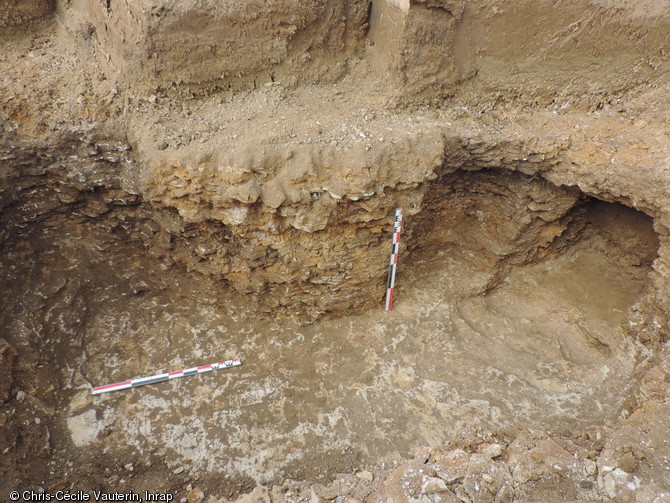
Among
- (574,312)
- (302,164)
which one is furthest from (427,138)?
(574,312)

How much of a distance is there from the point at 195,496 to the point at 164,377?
41.4 inches

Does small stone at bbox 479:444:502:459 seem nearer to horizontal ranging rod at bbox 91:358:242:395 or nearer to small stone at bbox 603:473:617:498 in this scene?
small stone at bbox 603:473:617:498

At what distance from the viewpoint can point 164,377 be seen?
3691 mm

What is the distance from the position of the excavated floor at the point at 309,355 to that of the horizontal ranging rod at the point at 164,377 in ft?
0.21

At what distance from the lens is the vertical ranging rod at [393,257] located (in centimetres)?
364

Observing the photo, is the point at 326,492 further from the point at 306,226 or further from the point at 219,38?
the point at 219,38

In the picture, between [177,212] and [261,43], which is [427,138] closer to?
[261,43]

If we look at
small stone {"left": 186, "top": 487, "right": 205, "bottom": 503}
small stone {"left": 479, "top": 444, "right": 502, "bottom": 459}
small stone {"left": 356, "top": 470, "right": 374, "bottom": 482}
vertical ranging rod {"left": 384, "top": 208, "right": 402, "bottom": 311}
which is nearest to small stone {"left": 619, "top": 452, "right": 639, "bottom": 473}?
small stone {"left": 479, "top": 444, "right": 502, "bottom": 459}

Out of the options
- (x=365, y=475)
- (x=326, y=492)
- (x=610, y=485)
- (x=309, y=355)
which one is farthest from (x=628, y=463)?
(x=309, y=355)

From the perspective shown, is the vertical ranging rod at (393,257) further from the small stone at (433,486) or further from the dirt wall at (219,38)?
the small stone at (433,486)

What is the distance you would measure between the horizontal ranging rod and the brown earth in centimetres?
6

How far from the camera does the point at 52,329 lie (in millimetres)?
3709

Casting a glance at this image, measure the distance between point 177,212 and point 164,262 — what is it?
698mm

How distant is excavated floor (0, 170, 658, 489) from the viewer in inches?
130
